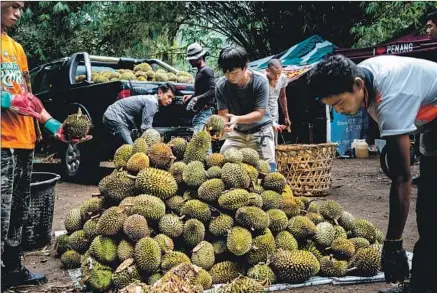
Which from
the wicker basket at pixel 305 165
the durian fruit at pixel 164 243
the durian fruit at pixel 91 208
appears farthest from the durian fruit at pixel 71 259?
the wicker basket at pixel 305 165

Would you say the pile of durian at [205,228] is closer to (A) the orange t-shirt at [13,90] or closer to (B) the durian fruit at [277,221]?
(B) the durian fruit at [277,221]

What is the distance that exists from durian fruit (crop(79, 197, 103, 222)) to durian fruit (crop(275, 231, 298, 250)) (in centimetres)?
144

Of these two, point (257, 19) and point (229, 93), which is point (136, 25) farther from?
point (229, 93)

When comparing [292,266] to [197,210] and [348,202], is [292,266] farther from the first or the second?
[348,202]

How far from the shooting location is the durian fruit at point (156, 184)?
3.75m

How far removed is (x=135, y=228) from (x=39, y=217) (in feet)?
5.42

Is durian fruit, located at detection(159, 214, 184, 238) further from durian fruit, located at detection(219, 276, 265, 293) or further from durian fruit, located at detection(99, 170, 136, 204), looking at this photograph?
durian fruit, located at detection(219, 276, 265, 293)

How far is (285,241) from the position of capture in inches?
148

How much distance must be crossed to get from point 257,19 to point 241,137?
1086 centimetres

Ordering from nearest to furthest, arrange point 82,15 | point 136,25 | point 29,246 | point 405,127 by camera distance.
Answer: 1. point 405,127
2. point 29,246
3. point 82,15
4. point 136,25

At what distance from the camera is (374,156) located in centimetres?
1155

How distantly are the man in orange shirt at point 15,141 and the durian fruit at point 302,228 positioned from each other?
1955 millimetres

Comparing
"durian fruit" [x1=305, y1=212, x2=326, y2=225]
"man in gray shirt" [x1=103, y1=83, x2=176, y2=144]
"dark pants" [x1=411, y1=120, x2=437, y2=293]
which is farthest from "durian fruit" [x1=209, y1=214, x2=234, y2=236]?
"man in gray shirt" [x1=103, y1=83, x2=176, y2=144]

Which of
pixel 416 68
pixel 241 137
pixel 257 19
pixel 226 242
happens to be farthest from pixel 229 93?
pixel 257 19
